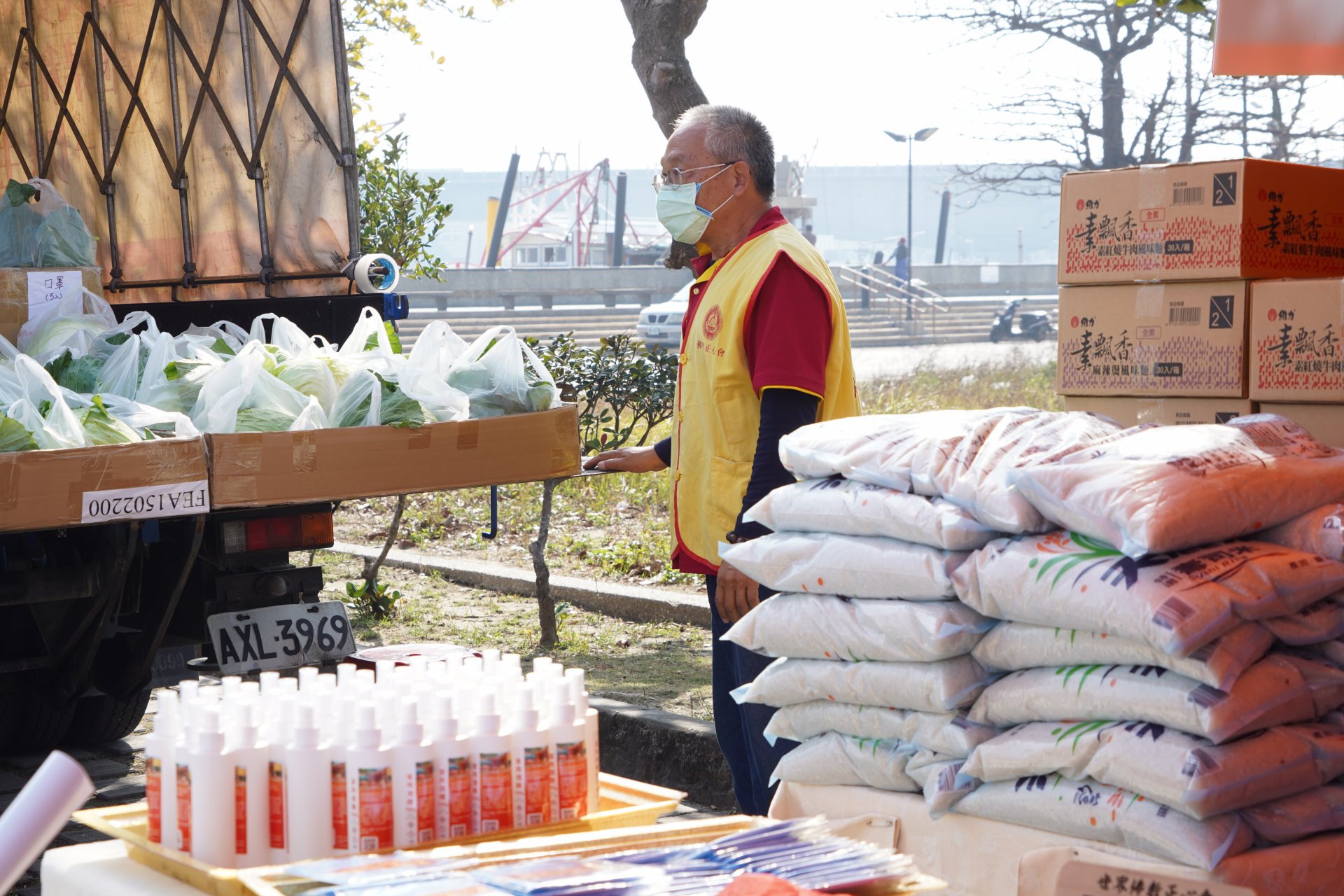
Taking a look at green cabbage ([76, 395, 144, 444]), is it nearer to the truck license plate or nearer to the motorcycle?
the truck license plate

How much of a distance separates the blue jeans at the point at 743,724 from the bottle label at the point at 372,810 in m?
1.42

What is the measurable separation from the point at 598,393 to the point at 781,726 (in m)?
4.65

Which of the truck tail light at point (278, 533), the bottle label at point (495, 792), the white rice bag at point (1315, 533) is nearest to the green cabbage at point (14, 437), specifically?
the truck tail light at point (278, 533)

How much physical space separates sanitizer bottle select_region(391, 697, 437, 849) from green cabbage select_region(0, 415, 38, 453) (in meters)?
1.81

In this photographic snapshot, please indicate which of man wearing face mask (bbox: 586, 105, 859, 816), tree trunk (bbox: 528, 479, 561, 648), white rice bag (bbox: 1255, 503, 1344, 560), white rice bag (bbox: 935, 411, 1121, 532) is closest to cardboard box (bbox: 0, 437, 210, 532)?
man wearing face mask (bbox: 586, 105, 859, 816)

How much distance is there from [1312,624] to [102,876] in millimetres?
1965

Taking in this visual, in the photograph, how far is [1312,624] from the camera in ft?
8.00

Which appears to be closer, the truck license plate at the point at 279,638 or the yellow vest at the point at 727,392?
the yellow vest at the point at 727,392

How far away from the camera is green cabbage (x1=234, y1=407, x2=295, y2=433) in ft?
13.0

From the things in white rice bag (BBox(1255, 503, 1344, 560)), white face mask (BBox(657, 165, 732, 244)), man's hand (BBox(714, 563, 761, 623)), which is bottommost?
man's hand (BBox(714, 563, 761, 623))

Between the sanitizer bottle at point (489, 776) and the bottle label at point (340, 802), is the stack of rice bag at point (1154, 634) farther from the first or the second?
the bottle label at point (340, 802)

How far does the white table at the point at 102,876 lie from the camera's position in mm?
2275

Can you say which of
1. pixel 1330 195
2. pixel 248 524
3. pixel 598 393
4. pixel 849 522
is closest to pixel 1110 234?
pixel 1330 195

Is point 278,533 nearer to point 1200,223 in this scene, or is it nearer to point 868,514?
point 868,514
